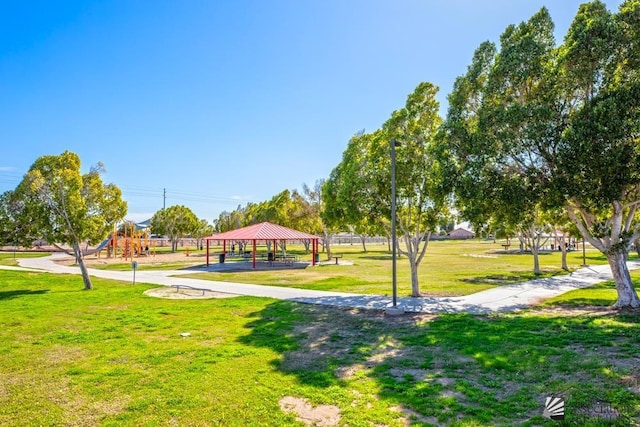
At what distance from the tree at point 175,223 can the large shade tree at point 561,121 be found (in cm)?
6020

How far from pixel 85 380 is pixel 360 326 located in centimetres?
706

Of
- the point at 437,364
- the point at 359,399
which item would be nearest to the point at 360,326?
the point at 437,364

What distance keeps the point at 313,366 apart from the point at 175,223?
64.2 m

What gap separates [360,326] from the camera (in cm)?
1173

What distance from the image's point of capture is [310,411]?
6.00m

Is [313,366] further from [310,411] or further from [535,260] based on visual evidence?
[535,260]

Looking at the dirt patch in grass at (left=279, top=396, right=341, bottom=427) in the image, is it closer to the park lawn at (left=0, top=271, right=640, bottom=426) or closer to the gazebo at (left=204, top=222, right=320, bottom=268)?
the park lawn at (left=0, top=271, right=640, bottom=426)

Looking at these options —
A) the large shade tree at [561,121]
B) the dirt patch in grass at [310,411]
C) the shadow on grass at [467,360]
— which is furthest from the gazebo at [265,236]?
the dirt patch in grass at [310,411]

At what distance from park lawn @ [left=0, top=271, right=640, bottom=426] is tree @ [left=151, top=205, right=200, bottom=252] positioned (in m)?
55.5

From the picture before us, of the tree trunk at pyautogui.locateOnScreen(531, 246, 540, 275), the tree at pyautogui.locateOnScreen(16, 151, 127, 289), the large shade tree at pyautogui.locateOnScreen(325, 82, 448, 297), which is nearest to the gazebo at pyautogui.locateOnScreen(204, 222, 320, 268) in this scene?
the tree at pyautogui.locateOnScreen(16, 151, 127, 289)

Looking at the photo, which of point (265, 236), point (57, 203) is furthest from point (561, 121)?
point (265, 236)

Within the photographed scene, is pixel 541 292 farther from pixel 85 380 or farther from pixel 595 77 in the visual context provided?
pixel 85 380

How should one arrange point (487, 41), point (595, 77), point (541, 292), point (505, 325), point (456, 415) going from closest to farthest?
point (456, 415)
point (505, 325)
point (595, 77)
point (487, 41)
point (541, 292)

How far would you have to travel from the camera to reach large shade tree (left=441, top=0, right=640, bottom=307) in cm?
1127
